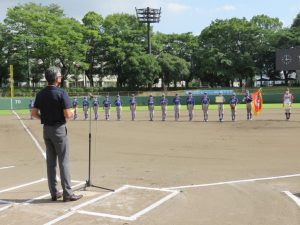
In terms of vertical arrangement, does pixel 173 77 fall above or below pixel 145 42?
below

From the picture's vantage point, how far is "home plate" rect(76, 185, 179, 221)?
6367 millimetres

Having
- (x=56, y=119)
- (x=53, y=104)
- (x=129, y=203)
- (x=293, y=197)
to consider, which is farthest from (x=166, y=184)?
(x=53, y=104)

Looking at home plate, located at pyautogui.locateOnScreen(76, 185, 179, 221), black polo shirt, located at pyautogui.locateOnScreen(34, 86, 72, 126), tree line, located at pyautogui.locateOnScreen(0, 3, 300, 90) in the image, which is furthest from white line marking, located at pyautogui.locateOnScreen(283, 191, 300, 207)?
tree line, located at pyautogui.locateOnScreen(0, 3, 300, 90)

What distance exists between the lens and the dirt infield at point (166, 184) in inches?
247

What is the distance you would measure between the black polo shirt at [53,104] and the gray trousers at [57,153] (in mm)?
112

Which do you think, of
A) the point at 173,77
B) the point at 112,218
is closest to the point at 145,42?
the point at 173,77

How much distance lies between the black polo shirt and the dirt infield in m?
1.30

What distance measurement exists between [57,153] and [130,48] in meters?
74.2

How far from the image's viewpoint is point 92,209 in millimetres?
6582

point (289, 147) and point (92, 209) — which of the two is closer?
point (92, 209)

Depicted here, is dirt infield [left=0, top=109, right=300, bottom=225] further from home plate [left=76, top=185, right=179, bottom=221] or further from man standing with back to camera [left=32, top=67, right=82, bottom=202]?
man standing with back to camera [left=32, top=67, right=82, bottom=202]

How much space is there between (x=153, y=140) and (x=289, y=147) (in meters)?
5.56

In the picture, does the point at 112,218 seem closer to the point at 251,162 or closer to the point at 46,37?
the point at 251,162

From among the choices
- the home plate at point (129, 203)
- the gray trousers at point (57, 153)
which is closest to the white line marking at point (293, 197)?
the home plate at point (129, 203)
